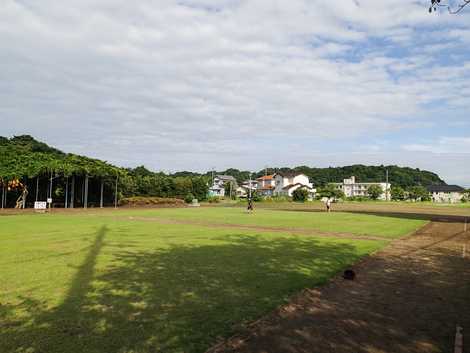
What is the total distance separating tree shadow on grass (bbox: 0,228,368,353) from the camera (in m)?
4.55

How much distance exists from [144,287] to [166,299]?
97 cm

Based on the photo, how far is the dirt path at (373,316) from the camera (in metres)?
4.62

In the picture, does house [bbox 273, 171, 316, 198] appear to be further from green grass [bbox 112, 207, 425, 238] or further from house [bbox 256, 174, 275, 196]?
green grass [bbox 112, 207, 425, 238]

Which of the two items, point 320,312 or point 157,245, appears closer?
point 320,312

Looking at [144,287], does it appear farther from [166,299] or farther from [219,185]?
[219,185]

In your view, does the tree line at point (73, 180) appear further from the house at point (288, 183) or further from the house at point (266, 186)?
the house at point (266, 186)

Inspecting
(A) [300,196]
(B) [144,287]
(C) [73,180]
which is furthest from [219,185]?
(B) [144,287]

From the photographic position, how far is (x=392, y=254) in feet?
38.5

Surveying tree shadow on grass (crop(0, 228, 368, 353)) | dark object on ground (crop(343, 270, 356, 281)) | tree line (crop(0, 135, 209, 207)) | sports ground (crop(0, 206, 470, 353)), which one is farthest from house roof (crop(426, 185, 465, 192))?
dark object on ground (crop(343, 270, 356, 281))

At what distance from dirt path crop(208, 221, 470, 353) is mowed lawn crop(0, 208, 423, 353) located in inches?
16.5

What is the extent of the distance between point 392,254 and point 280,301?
23.0 ft

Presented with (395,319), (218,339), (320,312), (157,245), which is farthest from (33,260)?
(395,319)

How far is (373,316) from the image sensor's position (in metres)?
5.76

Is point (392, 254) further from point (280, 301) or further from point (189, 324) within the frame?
point (189, 324)
